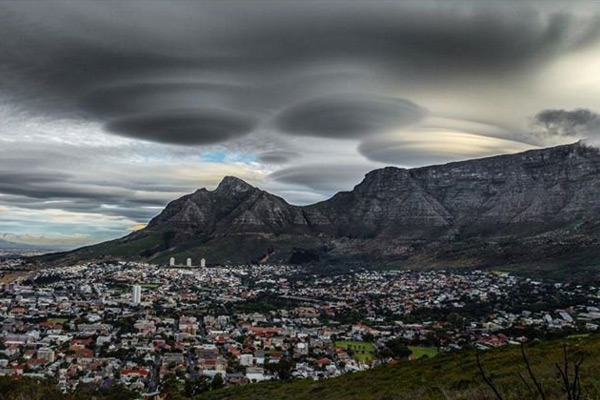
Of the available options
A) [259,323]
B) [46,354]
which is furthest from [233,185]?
[46,354]

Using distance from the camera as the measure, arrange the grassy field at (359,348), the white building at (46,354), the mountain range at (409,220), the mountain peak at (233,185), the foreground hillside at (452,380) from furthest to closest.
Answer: the mountain peak at (233,185)
the mountain range at (409,220)
the white building at (46,354)
the grassy field at (359,348)
the foreground hillside at (452,380)

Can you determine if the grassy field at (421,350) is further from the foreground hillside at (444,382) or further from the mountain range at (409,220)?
the mountain range at (409,220)

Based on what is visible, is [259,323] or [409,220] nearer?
[259,323]

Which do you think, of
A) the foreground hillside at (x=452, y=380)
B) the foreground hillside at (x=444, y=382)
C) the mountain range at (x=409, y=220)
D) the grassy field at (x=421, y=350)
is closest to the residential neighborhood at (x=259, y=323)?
the grassy field at (x=421, y=350)

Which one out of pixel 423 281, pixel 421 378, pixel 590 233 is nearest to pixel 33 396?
pixel 421 378

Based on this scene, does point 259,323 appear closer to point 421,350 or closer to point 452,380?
point 421,350

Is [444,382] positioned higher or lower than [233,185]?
lower

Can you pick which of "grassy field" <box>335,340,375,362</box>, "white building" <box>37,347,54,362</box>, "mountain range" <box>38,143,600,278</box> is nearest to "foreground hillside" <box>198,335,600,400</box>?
"grassy field" <box>335,340,375,362</box>
